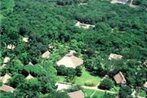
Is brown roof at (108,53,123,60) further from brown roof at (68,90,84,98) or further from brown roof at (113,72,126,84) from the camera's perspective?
brown roof at (68,90,84,98)

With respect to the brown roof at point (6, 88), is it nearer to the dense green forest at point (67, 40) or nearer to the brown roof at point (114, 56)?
the dense green forest at point (67, 40)

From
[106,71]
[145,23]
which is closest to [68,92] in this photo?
[106,71]

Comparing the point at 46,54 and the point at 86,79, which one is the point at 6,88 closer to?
the point at 86,79

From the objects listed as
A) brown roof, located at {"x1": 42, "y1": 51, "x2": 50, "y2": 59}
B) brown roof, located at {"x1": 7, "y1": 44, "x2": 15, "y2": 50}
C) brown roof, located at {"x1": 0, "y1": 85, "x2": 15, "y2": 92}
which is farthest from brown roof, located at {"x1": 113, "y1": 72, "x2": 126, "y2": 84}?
brown roof, located at {"x1": 7, "y1": 44, "x2": 15, "y2": 50}

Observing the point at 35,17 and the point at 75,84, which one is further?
the point at 35,17

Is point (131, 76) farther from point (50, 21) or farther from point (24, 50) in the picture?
point (50, 21)

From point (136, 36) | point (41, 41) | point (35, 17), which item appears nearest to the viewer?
point (41, 41)
